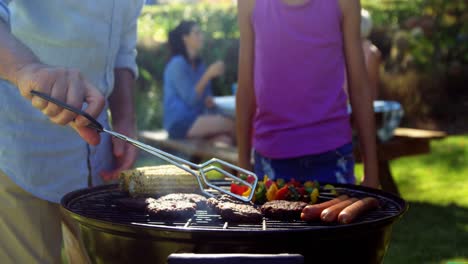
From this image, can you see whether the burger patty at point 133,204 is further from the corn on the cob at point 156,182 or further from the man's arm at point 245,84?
the man's arm at point 245,84

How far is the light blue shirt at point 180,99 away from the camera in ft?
23.5

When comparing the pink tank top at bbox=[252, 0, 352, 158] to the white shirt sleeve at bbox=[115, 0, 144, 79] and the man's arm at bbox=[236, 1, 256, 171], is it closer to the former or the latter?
the man's arm at bbox=[236, 1, 256, 171]

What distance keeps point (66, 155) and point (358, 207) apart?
3.51 feet

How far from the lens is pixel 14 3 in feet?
7.36

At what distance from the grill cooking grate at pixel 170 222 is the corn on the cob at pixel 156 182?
82mm

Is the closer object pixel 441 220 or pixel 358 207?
pixel 358 207

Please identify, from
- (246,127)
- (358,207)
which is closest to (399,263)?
(246,127)

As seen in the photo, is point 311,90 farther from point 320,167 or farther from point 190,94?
point 190,94

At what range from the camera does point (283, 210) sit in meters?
1.98

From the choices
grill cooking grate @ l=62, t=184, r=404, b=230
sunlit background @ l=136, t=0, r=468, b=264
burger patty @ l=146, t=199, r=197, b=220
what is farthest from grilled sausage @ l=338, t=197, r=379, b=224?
sunlit background @ l=136, t=0, r=468, b=264

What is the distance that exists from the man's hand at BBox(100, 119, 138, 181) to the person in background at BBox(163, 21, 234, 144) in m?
4.35

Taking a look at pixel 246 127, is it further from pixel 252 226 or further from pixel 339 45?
pixel 252 226

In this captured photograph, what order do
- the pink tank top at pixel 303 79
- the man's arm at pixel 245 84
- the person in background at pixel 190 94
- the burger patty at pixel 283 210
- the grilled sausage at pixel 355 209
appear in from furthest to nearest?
the person in background at pixel 190 94, the man's arm at pixel 245 84, the pink tank top at pixel 303 79, the burger patty at pixel 283 210, the grilled sausage at pixel 355 209

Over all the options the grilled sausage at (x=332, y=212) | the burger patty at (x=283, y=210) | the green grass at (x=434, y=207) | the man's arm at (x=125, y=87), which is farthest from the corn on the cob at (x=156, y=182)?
the green grass at (x=434, y=207)
